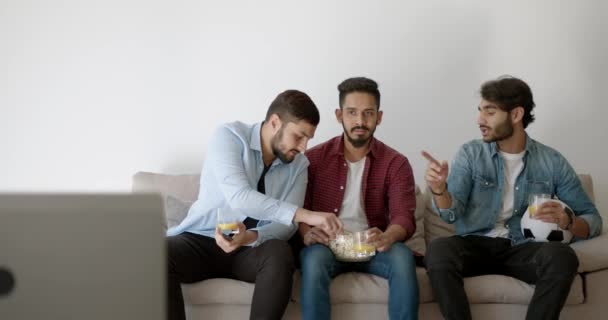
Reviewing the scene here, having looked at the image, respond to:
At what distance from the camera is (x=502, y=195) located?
2.95 metres

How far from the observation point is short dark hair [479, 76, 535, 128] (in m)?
3.01

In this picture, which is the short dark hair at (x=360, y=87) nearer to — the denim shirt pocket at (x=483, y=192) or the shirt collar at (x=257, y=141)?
the shirt collar at (x=257, y=141)

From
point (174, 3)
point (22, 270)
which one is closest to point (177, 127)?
point (174, 3)

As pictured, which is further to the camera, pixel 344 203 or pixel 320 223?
pixel 344 203

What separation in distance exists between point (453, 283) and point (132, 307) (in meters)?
2.00

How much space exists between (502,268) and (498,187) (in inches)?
13.3

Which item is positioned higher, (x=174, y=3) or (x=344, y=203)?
(x=174, y=3)

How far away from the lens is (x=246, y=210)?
2.67m

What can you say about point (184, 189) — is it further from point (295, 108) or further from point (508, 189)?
point (508, 189)

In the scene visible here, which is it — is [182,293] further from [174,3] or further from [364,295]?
[174,3]

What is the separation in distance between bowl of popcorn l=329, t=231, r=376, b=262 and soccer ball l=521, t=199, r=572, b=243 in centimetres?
60

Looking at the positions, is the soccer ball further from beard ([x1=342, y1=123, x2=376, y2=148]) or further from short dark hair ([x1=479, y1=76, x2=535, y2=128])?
beard ([x1=342, y1=123, x2=376, y2=148])

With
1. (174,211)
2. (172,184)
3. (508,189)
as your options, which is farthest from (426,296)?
(172,184)

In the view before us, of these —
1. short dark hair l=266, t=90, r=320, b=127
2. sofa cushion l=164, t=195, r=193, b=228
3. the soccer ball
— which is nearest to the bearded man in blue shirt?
short dark hair l=266, t=90, r=320, b=127
